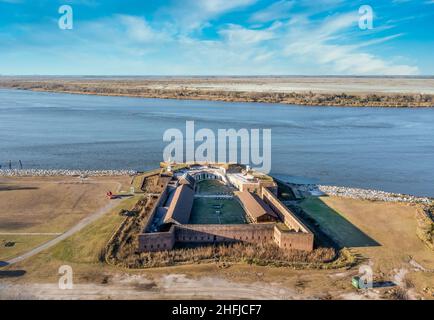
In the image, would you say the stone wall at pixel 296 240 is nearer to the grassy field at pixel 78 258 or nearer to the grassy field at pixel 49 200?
the grassy field at pixel 78 258

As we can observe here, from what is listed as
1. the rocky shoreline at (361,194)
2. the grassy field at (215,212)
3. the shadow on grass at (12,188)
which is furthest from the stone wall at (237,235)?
the shadow on grass at (12,188)

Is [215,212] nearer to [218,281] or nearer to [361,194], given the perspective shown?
[218,281]

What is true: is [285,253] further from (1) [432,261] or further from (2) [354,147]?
(2) [354,147]

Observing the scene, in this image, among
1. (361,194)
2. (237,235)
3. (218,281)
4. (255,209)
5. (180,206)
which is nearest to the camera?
(218,281)

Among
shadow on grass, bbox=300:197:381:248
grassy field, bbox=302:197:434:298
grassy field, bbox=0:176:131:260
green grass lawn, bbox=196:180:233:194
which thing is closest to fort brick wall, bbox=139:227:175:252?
grassy field, bbox=0:176:131:260

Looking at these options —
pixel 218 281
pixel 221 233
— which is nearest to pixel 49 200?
pixel 221 233
